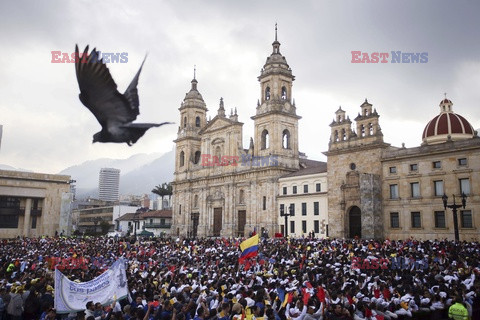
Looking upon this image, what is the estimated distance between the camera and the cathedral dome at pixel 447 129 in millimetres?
43281

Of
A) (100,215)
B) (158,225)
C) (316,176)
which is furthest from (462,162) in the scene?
(100,215)

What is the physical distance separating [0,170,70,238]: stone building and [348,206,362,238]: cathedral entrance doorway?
145 feet

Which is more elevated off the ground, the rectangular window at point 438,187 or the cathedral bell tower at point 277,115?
the cathedral bell tower at point 277,115

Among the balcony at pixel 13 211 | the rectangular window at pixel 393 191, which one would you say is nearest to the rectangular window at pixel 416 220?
the rectangular window at pixel 393 191

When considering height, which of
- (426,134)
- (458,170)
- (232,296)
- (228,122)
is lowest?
(232,296)

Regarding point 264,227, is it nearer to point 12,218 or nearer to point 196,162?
point 196,162

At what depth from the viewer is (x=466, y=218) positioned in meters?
34.1

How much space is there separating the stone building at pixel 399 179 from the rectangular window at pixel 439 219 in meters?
Result: 0.08

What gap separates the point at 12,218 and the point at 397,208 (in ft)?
176

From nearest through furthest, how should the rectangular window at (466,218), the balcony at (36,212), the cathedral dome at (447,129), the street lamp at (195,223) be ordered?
1. the rectangular window at (466,218)
2. the cathedral dome at (447,129)
3. the balcony at (36,212)
4. the street lamp at (195,223)

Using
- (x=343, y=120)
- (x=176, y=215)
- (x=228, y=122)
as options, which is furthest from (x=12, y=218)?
(x=343, y=120)

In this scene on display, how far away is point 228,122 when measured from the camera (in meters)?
61.9

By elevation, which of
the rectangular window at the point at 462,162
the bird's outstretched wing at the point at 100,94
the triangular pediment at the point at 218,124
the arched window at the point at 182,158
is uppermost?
the triangular pediment at the point at 218,124

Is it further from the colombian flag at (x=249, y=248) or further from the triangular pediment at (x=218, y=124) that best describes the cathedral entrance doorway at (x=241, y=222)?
the colombian flag at (x=249, y=248)
